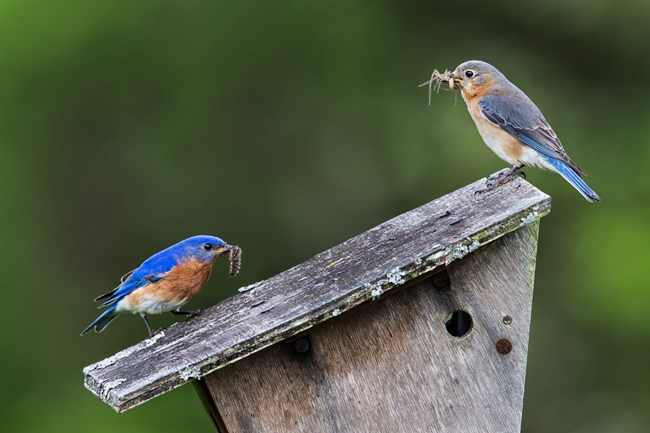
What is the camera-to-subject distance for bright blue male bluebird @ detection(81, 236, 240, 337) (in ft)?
15.5

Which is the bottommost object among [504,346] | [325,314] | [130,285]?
[504,346]

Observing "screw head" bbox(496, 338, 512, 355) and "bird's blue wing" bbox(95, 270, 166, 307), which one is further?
"bird's blue wing" bbox(95, 270, 166, 307)

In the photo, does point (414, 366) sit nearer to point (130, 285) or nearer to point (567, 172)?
point (130, 285)

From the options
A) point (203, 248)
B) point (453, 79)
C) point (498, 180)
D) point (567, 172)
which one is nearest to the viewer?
point (498, 180)

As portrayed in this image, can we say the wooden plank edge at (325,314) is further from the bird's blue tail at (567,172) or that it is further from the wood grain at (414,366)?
the bird's blue tail at (567,172)

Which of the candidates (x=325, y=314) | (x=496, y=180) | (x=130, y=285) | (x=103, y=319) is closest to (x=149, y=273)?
(x=130, y=285)

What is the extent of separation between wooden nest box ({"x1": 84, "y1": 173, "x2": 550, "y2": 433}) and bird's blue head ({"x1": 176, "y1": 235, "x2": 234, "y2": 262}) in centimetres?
43

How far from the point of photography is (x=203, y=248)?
4711mm

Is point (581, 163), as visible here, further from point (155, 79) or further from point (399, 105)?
point (155, 79)

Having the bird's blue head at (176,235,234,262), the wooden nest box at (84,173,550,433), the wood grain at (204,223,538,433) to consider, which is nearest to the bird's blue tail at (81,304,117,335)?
the bird's blue head at (176,235,234,262)

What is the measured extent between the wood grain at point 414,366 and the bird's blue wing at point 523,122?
163cm

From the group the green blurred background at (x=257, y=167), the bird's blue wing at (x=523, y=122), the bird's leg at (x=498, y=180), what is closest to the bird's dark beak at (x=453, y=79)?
the bird's blue wing at (x=523, y=122)

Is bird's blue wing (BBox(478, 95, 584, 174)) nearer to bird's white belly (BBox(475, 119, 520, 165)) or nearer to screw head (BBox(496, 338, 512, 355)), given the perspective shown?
bird's white belly (BBox(475, 119, 520, 165))

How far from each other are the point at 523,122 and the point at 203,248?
197cm
